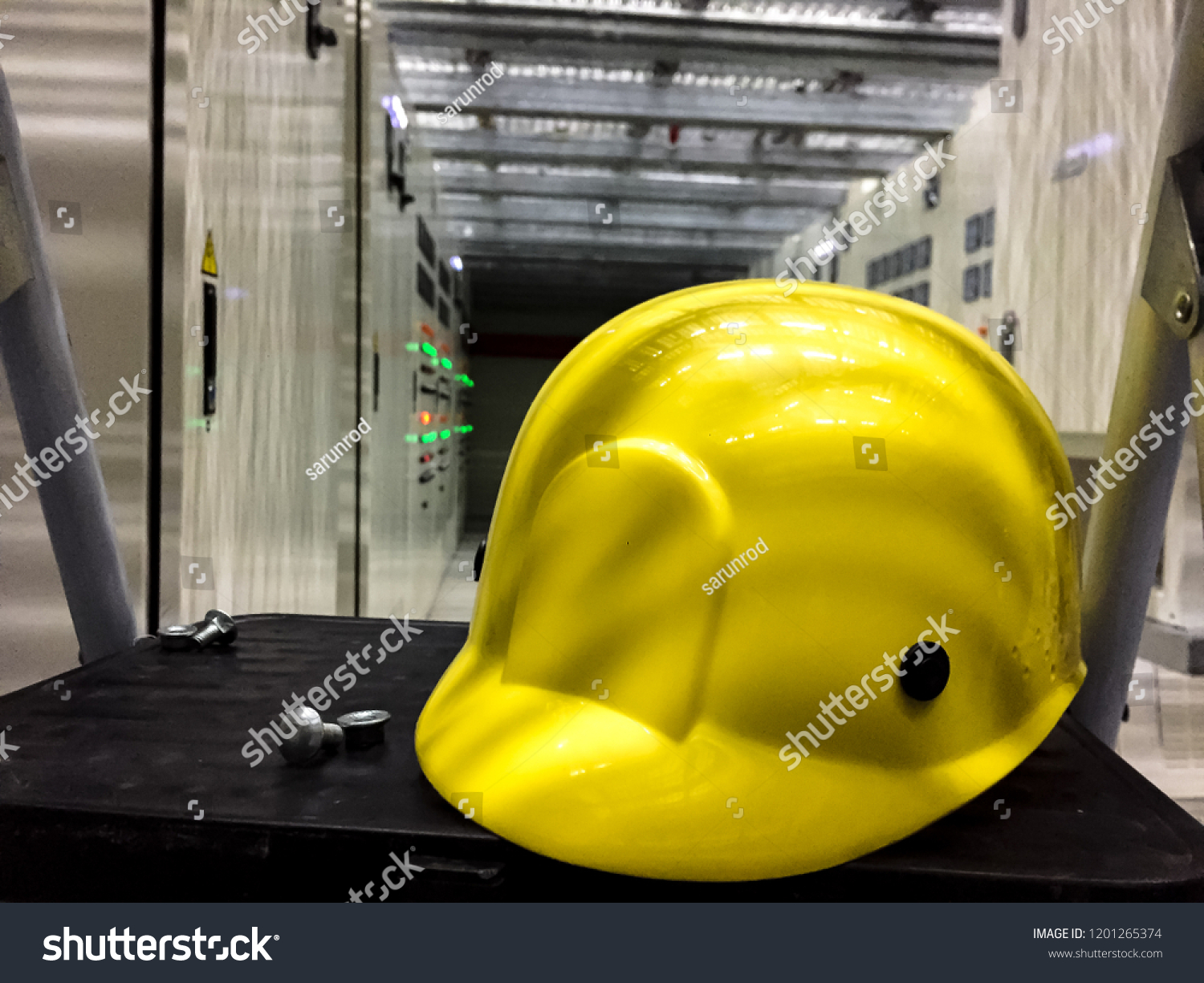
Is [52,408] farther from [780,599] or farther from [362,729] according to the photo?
[780,599]

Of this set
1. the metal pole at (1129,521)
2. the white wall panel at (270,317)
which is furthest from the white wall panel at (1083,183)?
the white wall panel at (270,317)

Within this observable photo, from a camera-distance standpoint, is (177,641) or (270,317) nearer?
(177,641)

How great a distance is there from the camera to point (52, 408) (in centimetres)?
99

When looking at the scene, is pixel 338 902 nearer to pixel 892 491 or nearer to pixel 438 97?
pixel 892 491

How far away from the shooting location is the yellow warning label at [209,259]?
1.68 meters

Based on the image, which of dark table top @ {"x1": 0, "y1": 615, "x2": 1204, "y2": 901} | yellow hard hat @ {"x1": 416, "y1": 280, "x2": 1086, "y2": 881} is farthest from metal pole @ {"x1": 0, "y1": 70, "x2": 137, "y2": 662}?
yellow hard hat @ {"x1": 416, "y1": 280, "x2": 1086, "y2": 881}

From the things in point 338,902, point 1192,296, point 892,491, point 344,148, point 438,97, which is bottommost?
point 338,902

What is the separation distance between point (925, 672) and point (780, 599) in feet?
0.49

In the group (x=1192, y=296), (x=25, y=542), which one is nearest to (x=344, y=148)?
(x=25, y=542)

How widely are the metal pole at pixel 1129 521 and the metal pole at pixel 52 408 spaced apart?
119cm

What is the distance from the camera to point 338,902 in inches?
26.0

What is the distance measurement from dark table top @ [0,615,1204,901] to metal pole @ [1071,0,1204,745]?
0.21 metres

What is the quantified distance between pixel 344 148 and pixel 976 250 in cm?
326

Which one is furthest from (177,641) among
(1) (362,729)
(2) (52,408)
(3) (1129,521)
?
(3) (1129,521)
